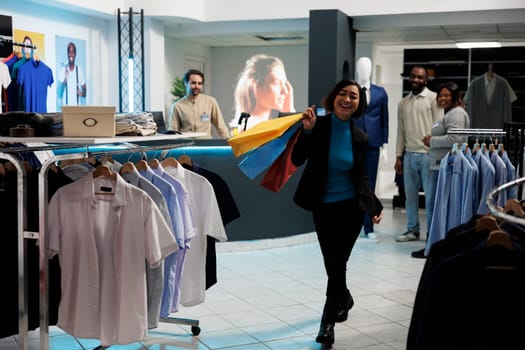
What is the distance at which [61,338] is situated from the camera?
14.3 ft

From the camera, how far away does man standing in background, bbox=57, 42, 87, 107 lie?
8922mm

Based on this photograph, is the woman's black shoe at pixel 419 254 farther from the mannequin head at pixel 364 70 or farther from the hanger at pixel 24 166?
the hanger at pixel 24 166

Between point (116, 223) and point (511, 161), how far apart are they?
2.88 meters

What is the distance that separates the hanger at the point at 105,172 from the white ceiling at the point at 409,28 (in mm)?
5984

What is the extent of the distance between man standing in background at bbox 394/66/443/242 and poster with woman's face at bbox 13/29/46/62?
416 centimetres

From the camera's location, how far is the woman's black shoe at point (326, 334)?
4.27 m

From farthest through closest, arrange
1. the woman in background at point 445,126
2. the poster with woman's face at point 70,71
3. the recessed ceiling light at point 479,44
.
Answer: the recessed ceiling light at point 479,44 → the poster with woman's face at point 70,71 → the woman in background at point 445,126

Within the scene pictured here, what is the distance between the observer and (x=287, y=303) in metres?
5.20

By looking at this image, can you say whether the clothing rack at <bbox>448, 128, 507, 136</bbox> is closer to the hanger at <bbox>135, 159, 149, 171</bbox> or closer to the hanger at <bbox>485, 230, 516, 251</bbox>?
the hanger at <bbox>135, 159, 149, 171</bbox>

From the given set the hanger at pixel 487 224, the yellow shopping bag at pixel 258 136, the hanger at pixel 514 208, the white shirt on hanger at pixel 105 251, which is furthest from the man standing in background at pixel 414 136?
the hanger at pixel 487 224

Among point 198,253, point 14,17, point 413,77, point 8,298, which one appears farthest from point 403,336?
point 14,17

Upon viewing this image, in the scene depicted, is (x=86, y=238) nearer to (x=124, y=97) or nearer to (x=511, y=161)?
(x=511, y=161)

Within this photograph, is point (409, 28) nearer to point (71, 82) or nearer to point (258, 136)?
point (71, 82)

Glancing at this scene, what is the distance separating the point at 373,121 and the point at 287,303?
3.11 meters
